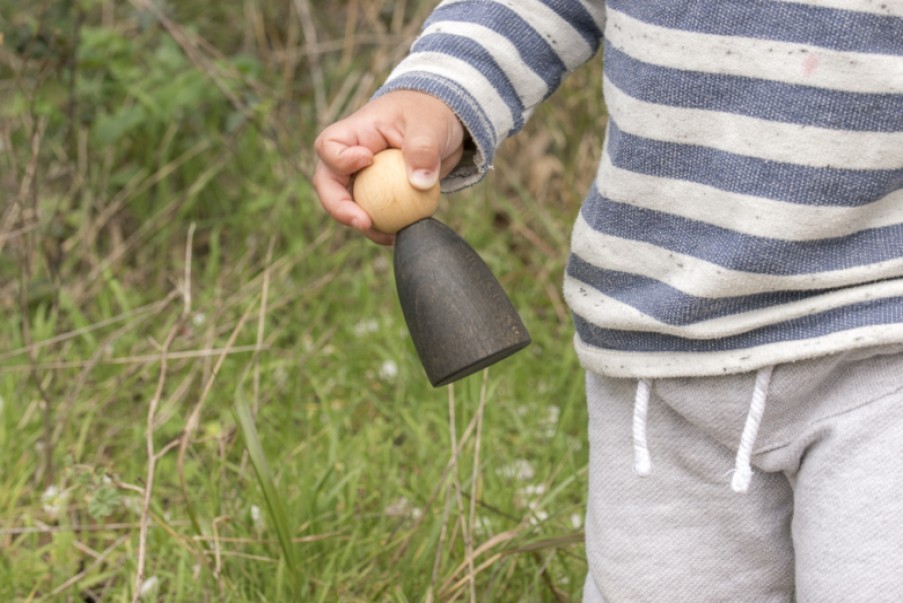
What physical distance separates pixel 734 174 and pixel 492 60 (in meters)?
0.30

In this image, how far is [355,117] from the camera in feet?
4.32

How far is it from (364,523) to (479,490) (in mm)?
173

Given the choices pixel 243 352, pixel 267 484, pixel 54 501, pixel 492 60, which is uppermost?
pixel 492 60

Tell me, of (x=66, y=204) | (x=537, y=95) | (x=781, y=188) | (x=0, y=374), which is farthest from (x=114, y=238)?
(x=781, y=188)

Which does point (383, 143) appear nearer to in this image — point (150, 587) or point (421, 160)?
point (421, 160)

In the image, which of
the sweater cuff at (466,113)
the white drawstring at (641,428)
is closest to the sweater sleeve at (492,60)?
the sweater cuff at (466,113)

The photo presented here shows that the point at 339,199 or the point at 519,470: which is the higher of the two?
the point at 339,199

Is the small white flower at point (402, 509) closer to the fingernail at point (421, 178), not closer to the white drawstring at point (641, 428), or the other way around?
the white drawstring at point (641, 428)

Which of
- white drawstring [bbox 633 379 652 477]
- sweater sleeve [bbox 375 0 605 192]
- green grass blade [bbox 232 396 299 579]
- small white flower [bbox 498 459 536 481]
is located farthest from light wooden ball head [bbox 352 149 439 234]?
small white flower [bbox 498 459 536 481]

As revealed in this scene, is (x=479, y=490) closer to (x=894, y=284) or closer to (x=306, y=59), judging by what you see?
(x=894, y=284)

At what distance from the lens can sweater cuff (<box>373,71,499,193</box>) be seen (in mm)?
1354

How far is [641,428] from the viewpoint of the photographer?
1390 millimetres

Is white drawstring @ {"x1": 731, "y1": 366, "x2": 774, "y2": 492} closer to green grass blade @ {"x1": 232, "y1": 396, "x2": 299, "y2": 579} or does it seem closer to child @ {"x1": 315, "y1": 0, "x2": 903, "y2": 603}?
child @ {"x1": 315, "y1": 0, "x2": 903, "y2": 603}

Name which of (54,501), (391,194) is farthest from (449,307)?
(54,501)
